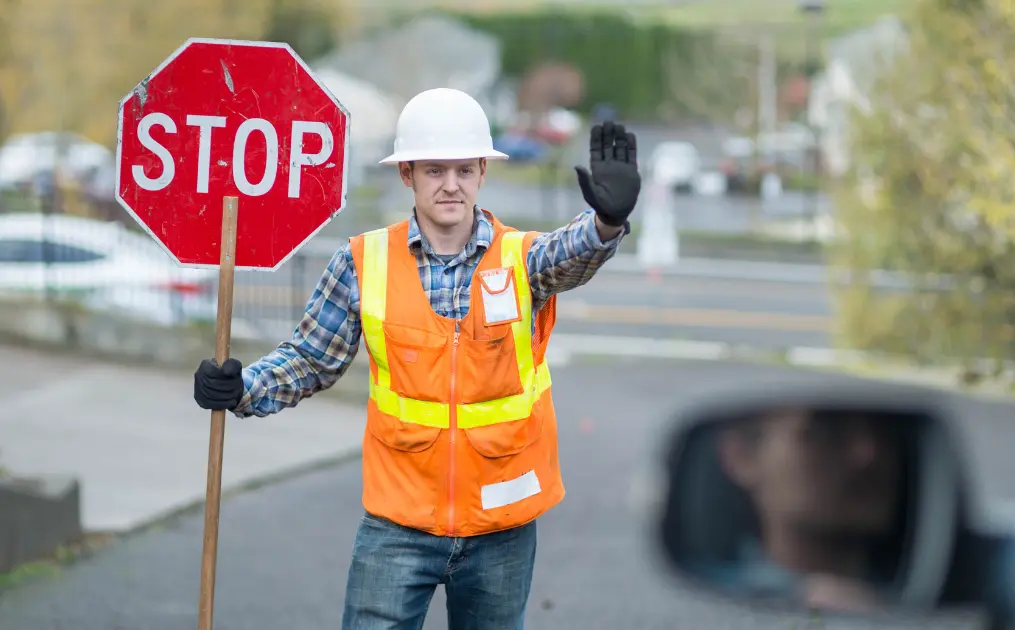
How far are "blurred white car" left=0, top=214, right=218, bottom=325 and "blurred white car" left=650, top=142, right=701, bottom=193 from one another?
990 inches

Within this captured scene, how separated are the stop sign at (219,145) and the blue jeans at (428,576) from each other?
0.83 metres

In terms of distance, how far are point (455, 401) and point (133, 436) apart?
718 centimetres

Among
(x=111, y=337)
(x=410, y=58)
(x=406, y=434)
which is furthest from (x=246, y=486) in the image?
(x=410, y=58)

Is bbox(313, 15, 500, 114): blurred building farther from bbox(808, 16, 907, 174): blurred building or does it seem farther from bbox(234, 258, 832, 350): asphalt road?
bbox(808, 16, 907, 174): blurred building

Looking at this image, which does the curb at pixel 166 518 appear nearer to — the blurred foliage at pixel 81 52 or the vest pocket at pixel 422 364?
the vest pocket at pixel 422 364

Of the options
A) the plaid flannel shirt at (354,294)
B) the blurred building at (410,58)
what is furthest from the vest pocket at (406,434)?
the blurred building at (410,58)

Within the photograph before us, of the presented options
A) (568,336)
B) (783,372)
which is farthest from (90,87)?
(783,372)

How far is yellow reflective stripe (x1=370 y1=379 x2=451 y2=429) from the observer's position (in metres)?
3.77

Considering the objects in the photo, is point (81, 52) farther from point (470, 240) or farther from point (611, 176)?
point (611, 176)

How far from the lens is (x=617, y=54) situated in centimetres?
4541

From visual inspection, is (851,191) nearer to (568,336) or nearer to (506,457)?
(568,336)

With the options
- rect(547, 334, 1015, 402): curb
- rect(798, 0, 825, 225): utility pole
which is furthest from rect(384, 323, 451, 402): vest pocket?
rect(798, 0, 825, 225): utility pole

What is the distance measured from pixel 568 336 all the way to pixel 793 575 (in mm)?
19088

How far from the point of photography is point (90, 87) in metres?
19.2
